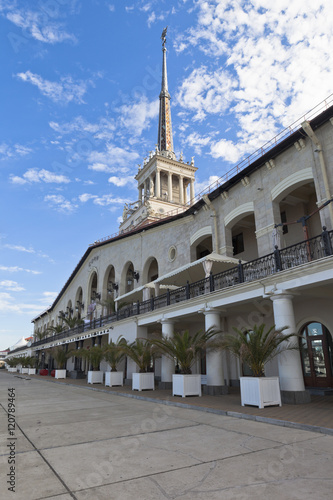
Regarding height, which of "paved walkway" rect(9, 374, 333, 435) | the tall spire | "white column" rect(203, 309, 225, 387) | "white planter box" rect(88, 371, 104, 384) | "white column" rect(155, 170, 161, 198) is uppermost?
the tall spire

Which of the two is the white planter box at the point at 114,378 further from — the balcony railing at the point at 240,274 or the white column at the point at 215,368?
the white column at the point at 215,368

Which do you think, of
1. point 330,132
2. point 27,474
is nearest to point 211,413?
point 27,474

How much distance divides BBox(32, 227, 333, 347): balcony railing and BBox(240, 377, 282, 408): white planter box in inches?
147

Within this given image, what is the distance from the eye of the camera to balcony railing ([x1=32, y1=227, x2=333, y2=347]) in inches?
495

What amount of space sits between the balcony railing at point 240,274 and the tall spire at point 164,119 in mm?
50234

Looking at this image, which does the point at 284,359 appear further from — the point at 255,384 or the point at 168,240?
the point at 168,240

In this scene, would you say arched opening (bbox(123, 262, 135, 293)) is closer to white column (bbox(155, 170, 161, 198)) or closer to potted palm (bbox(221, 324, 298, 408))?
potted palm (bbox(221, 324, 298, 408))

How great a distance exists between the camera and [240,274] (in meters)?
14.3

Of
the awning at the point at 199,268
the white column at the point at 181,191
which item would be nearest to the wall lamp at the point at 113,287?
the awning at the point at 199,268

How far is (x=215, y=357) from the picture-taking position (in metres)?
15.1

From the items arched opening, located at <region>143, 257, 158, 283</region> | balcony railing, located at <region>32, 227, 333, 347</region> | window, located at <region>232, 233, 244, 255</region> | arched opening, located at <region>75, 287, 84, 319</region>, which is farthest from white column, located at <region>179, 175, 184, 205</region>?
window, located at <region>232, 233, 244, 255</region>

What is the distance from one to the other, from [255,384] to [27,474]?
7688 millimetres

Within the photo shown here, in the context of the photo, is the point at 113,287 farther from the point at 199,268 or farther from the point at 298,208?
the point at 298,208

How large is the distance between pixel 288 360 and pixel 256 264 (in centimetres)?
454
